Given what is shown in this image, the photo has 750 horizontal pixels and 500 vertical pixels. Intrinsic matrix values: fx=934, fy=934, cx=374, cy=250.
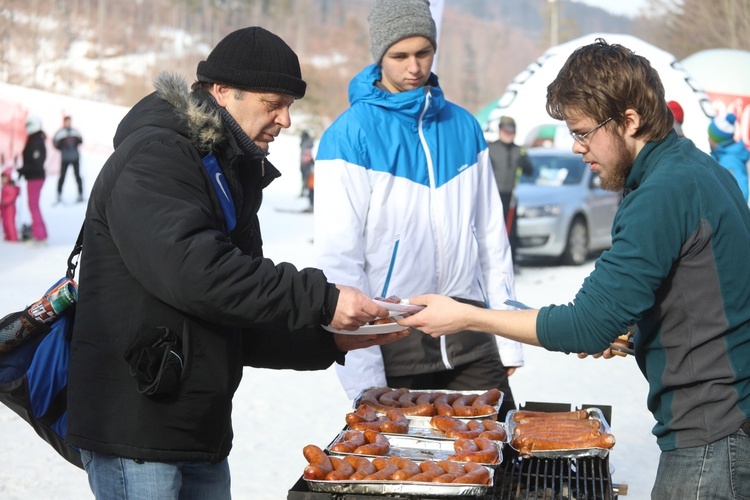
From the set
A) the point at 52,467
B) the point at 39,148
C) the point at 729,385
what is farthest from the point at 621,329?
the point at 39,148

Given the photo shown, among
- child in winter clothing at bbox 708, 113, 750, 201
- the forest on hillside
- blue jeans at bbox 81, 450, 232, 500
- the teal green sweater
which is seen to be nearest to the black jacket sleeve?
blue jeans at bbox 81, 450, 232, 500

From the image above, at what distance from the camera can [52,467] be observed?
6172 millimetres

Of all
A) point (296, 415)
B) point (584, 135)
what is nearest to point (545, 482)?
point (584, 135)

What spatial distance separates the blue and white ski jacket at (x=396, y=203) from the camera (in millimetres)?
3926

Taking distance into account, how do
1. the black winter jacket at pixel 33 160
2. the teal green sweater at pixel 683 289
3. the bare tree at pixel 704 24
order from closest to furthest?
the teal green sweater at pixel 683 289 < the black winter jacket at pixel 33 160 < the bare tree at pixel 704 24

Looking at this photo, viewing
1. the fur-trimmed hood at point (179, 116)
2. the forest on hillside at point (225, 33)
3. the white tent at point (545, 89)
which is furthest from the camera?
the forest on hillside at point (225, 33)

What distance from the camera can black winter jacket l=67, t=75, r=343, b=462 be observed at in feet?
8.41

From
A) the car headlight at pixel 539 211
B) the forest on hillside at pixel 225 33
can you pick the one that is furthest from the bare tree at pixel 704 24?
the car headlight at pixel 539 211

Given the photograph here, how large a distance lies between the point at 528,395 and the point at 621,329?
549cm

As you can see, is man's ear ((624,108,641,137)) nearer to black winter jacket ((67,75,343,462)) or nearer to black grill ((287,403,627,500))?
black winter jacket ((67,75,343,462))

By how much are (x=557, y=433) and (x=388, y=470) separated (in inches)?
28.1

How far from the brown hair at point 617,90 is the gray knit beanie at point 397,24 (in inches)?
62.4

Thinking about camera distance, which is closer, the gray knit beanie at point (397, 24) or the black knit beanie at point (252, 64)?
the black knit beanie at point (252, 64)

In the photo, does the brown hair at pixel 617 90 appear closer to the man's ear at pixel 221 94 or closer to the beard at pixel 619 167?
the beard at pixel 619 167
